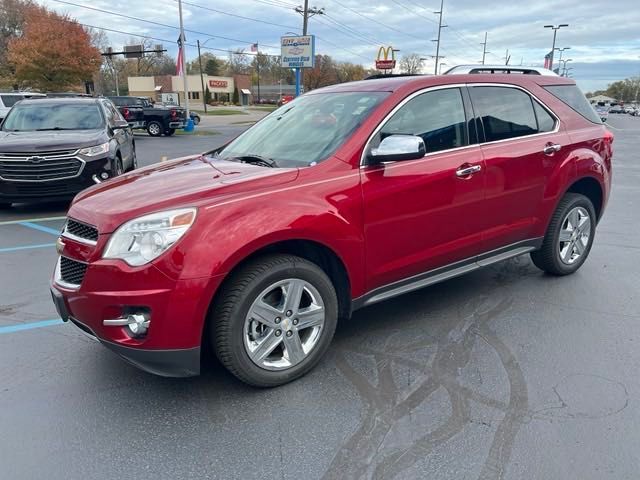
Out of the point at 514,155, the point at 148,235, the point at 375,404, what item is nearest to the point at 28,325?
the point at 148,235

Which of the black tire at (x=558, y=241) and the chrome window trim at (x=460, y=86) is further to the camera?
the black tire at (x=558, y=241)

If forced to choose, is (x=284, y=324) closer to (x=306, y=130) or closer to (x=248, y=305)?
(x=248, y=305)

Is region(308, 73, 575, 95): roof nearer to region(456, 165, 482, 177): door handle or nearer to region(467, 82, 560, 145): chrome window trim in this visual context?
region(467, 82, 560, 145): chrome window trim

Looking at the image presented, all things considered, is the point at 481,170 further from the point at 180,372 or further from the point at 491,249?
the point at 180,372

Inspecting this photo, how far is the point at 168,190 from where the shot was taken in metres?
3.08

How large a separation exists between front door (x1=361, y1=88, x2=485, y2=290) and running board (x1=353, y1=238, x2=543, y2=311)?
0.17 ft

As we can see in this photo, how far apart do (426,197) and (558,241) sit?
191 cm

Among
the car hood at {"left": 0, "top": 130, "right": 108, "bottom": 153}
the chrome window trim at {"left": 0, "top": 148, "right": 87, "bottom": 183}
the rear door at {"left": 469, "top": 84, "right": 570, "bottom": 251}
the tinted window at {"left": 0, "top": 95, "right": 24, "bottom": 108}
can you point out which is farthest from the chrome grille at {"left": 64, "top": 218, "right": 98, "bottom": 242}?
the tinted window at {"left": 0, "top": 95, "right": 24, "bottom": 108}

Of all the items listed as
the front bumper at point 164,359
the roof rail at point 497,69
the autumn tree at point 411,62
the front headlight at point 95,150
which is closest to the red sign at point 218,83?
the autumn tree at point 411,62

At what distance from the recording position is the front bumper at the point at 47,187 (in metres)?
7.70

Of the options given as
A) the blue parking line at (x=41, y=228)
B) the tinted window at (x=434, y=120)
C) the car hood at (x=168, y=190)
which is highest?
the tinted window at (x=434, y=120)

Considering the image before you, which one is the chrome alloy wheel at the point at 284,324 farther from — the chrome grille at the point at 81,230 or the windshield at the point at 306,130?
the chrome grille at the point at 81,230

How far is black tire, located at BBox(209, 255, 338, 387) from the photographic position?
287 centimetres

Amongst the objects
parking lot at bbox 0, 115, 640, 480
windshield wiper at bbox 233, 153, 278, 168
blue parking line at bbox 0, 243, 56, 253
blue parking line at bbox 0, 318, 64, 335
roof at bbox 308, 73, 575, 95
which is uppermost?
roof at bbox 308, 73, 575, 95
